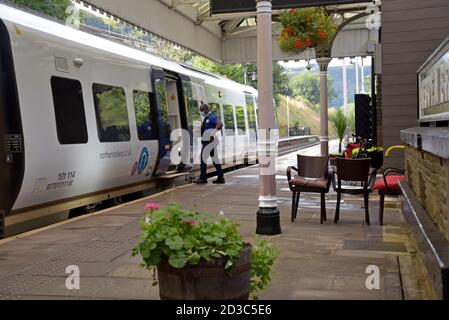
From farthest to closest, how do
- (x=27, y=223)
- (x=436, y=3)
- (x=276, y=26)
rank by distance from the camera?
(x=276, y=26) → (x=436, y=3) → (x=27, y=223)

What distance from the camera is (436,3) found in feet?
33.2

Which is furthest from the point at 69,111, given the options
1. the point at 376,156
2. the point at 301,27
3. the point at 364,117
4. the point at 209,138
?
the point at 364,117

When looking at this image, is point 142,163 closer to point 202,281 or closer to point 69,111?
point 69,111

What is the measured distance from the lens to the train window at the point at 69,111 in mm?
7832

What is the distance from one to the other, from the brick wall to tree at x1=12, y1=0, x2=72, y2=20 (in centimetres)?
2582

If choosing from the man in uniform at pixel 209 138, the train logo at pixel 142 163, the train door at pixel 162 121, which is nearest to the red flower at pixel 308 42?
the man in uniform at pixel 209 138

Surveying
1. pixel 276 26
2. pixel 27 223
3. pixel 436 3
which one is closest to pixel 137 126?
pixel 27 223

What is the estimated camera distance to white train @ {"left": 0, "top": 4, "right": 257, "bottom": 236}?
6918mm

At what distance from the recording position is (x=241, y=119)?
67.2ft

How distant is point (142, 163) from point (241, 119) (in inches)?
388

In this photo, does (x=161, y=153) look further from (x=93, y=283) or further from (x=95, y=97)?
(x=93, y=283)

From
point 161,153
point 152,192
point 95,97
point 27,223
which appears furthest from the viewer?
point 152,192

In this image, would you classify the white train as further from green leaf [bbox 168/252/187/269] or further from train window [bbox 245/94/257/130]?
train window [bbox 245/94/257/130]

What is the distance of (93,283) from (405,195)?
3.32 m
